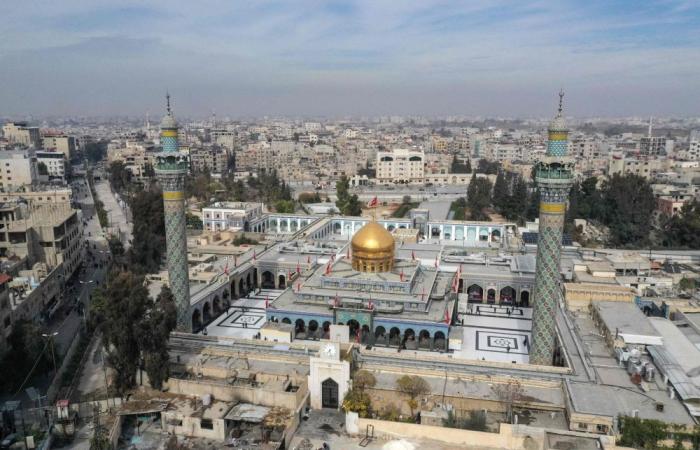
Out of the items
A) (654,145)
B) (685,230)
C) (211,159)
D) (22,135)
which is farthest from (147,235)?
(654,145)

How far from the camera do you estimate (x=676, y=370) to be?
18047 millimetres

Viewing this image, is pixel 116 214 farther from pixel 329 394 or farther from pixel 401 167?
pixel 329 394

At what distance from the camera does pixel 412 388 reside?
17.8 metres

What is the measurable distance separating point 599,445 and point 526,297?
1749 cm

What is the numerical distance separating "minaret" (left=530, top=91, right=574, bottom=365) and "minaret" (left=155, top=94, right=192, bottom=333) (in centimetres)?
1400

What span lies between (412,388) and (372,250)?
32.1 ft

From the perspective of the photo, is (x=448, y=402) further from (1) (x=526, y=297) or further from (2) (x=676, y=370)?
(1) (x=526, y=297)

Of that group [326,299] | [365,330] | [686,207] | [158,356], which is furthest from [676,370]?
[686,207]

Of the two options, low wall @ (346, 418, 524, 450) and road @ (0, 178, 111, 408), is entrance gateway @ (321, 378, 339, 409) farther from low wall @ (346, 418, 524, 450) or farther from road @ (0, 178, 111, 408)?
road @ (0, 178, 111, 408)

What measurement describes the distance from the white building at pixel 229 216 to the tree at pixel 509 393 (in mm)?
30455

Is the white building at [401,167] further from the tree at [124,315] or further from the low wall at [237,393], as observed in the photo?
the tree at [124,315]

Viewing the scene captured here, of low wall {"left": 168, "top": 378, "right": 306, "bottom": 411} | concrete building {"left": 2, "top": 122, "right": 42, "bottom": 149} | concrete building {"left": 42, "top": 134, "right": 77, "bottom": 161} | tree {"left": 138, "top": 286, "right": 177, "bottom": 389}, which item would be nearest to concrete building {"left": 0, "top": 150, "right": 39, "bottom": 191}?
concrete building {"left": 42, "top": 134, "right": 77, "bottom": 161}

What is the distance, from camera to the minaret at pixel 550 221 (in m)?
19.8

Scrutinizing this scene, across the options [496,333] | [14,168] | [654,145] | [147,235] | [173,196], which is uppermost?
[173,196]
